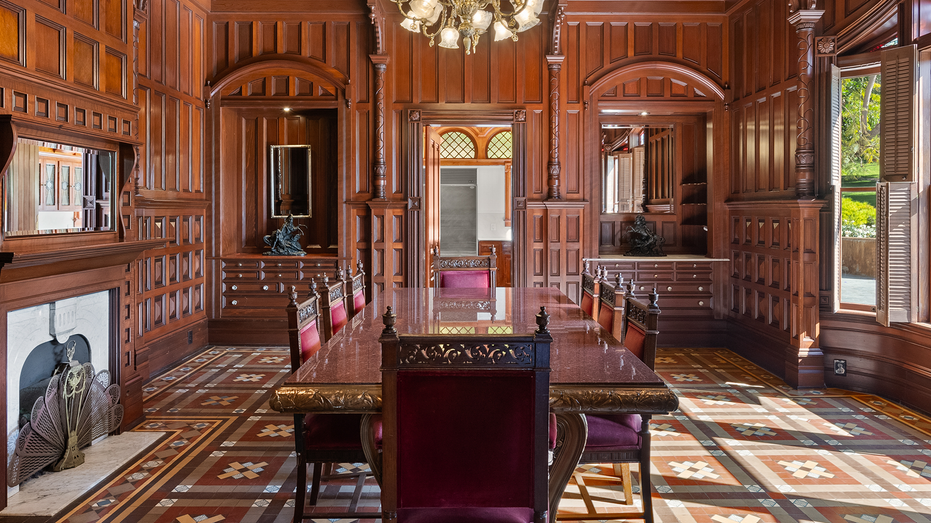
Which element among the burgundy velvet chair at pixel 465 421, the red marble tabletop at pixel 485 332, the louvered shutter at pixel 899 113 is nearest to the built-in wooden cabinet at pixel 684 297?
the louvered shutter at pixel 899 113

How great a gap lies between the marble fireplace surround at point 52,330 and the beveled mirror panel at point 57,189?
418 mm

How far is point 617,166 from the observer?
26.4ft

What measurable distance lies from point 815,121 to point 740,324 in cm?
221

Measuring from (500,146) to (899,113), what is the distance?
6.90 m

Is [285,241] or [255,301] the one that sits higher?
[285,241]

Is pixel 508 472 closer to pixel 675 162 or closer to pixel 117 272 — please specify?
pixel 117 272

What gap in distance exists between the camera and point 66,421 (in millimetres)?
3400

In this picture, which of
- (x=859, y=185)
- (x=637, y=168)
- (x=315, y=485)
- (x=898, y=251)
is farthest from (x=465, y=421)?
(x=637, y=168)

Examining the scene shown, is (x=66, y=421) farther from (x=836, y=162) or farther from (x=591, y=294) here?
(x=836, y=162)

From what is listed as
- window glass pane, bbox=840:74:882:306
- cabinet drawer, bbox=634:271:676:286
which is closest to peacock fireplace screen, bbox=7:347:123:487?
cabinet drawer, bbox=634:271:676:286

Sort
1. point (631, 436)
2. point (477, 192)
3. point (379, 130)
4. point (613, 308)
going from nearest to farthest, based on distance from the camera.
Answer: point (631, 436)
point (613, 308)
point (379, 130)
point (477, 192)

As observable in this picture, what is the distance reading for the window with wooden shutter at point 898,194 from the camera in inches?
176

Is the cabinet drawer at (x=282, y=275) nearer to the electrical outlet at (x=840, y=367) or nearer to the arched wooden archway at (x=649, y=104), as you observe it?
the arched wooden archway at (x=649, y=104)

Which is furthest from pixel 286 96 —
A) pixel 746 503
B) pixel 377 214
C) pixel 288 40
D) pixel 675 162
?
pixel 746 503
